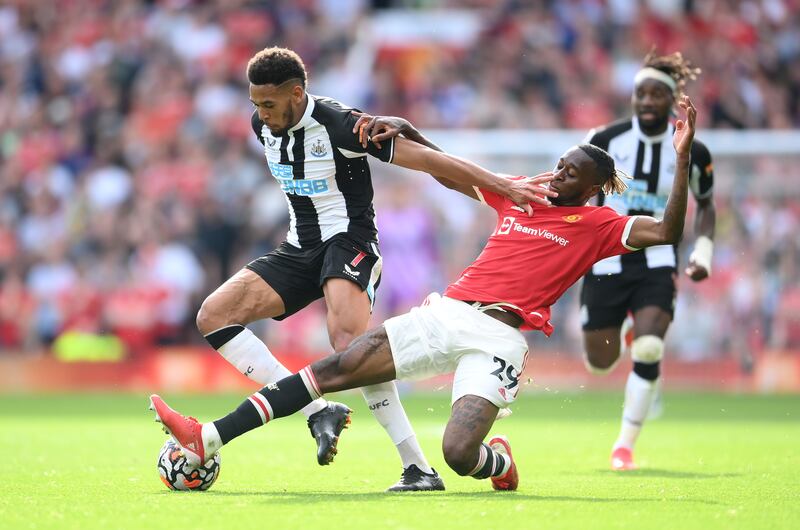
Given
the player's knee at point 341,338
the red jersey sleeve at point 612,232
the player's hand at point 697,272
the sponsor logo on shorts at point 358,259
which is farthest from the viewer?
the player's hand at point 697,272

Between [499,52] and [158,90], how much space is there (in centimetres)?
569

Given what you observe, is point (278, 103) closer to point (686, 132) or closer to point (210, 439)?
point (210, 439)

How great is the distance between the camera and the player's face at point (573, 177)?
7.51 meters

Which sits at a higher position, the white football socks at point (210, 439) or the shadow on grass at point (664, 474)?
the white football socks at point (210, 439)

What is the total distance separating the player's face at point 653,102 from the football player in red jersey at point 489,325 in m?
2.33

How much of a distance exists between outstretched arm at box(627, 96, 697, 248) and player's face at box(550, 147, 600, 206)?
0.50 m

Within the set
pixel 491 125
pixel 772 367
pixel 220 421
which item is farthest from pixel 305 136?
pixel 491 125

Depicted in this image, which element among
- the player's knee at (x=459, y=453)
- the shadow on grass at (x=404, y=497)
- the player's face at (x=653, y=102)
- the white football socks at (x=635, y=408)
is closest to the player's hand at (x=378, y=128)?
the player's knee at (x=459, y=453)

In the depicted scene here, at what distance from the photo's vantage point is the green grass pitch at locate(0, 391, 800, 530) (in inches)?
236

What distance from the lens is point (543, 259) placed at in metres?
7.38

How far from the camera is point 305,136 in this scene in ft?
25.8

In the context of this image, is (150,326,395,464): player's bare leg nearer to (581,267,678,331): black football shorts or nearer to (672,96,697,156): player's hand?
(672,96,697,156): player's hand

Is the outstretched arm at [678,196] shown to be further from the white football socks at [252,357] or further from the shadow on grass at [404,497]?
the white football socks at [252,357]

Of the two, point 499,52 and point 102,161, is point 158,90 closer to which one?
point 102,161
